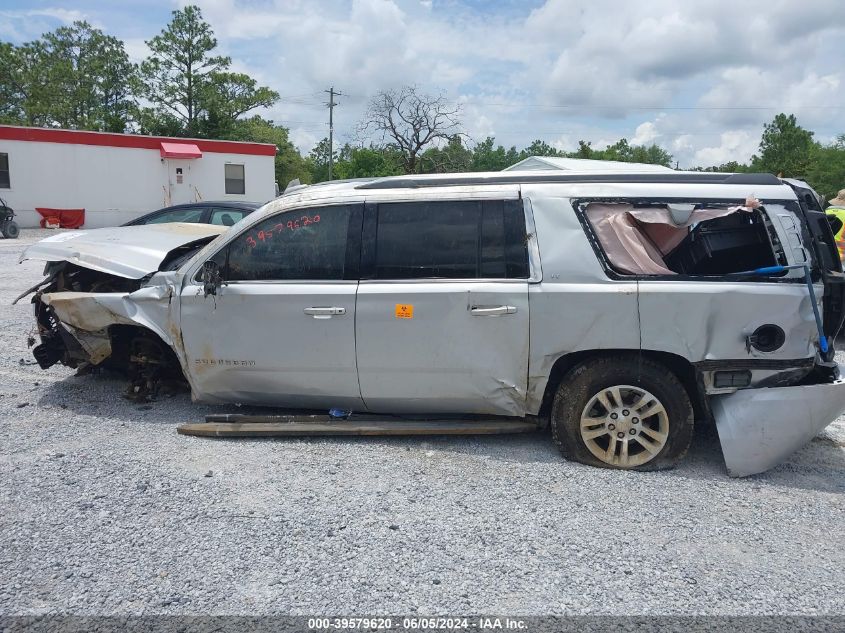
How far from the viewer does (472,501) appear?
372 cm

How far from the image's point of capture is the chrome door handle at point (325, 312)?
4.32 meters

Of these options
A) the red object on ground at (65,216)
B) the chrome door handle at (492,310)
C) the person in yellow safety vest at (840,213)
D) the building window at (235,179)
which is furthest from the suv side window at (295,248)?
the building window at (235,179)

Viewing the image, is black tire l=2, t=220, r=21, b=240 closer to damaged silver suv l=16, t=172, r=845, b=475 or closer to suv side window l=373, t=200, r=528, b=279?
damaged silver suv l=16, t=172, r=845, b=475

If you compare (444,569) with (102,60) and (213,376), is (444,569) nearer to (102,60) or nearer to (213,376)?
(213,376)

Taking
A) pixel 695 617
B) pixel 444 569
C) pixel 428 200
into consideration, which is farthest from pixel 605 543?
pixel 428 200

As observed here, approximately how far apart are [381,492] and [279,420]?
1199 millimetres

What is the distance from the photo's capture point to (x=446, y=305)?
4.18 m

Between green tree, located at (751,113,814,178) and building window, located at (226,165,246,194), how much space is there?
34.8 m

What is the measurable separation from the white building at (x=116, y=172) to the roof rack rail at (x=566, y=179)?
78.4ft

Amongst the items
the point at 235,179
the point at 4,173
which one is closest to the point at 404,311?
the point at 235,179

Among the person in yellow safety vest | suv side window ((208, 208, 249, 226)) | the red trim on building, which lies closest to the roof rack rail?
the person in yellow safety vest

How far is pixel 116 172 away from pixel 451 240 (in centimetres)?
2668

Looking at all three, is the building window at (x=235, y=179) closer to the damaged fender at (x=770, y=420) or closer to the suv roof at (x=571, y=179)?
the suv roof at (x=571, y=179)

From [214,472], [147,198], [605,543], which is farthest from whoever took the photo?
[147,198]
